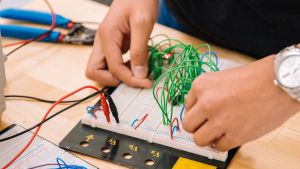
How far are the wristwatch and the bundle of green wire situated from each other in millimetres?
224

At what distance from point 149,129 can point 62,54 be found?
371mm

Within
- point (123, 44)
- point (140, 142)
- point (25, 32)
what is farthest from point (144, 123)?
point (25, 32)

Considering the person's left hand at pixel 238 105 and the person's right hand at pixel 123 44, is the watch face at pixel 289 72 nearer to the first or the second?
the person's left hand at pixel 238 105

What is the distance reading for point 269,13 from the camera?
946 millimetres

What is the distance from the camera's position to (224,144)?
69 centimetres

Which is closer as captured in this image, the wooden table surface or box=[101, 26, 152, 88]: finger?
the wooden table surface

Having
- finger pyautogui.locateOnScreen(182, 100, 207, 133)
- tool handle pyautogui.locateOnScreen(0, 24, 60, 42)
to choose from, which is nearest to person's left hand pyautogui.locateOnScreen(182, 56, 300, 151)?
finger pyautogui.locateOnScreen(182, 100, 207, 133)

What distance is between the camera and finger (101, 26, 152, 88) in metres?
0.88

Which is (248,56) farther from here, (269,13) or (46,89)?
(46,89)

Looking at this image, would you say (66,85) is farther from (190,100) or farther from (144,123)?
(190,100)

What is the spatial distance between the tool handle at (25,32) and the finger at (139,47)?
0.84 feet

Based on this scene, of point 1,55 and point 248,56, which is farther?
point 248,56

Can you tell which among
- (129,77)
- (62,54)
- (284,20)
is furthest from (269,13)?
(62,54)

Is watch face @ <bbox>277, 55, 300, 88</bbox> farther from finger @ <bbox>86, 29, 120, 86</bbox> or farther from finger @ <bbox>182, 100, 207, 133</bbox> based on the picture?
finger @ <bbox>86, 29, 120, 86</bbox>
